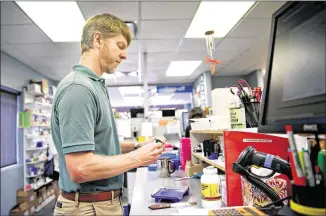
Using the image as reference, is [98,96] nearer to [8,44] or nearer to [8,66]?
[8,44]

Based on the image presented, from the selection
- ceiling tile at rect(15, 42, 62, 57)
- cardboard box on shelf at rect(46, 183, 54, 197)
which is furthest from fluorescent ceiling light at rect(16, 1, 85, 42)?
cardboard box on shelf at rect(46, 183, 54, 197)

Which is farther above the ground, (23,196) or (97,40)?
(97,40)

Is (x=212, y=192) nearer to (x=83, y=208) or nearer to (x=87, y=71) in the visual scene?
(x=83, y=208)

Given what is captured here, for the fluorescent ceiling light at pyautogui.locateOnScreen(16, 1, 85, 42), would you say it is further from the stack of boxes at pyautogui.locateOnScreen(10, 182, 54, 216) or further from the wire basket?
the stack of boxes at pyautogui.locateOnScreen(10, 182, 54, 216)

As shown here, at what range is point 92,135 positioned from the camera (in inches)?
37.9

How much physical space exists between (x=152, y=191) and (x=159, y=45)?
3.33m

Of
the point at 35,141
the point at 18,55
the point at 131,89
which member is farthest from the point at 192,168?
the point at 131,89

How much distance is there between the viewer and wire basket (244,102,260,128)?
49.1 inches

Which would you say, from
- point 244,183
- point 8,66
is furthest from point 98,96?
point 8,66

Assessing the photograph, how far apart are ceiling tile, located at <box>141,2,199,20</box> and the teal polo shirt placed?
207 cm

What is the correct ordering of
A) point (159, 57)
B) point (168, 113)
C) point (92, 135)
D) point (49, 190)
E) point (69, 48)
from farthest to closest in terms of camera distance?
point (49, 190), point (159, 57), point (168, 113), point (69, 48), point (92, 135)

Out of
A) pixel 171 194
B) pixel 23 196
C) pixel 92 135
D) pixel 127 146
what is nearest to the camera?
pixel 92 135

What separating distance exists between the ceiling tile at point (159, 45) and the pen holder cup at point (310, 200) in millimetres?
3906

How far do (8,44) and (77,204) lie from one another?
380cm
